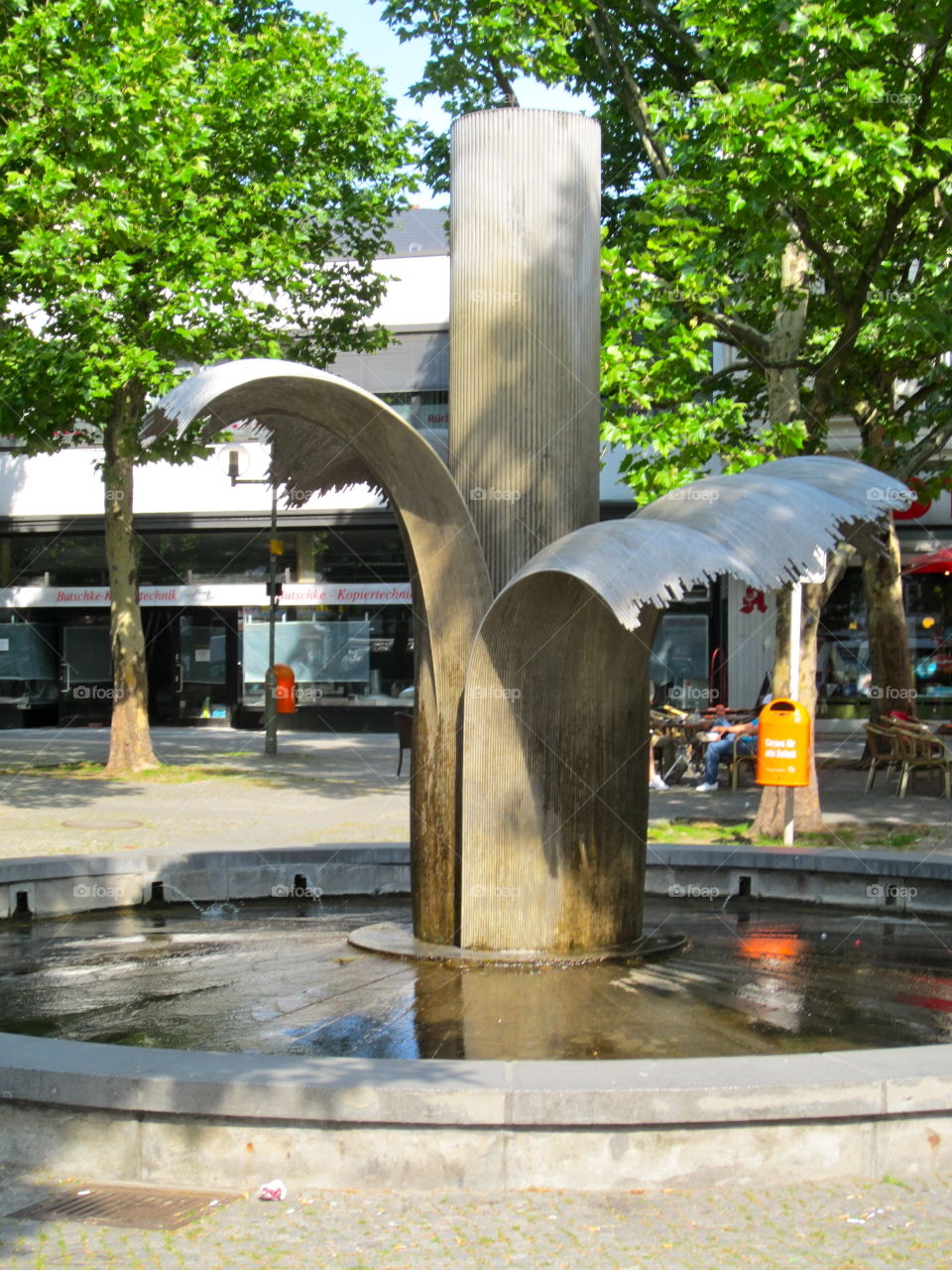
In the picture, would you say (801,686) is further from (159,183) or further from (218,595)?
(218,595)

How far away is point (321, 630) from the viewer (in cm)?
2973

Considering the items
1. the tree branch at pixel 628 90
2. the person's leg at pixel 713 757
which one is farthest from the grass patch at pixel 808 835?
the tree branch at pixel 628 90

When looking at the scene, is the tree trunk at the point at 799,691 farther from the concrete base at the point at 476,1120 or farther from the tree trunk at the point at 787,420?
the concrete base at the point at 476,1120

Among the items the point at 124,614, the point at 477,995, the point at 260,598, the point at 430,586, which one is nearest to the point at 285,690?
the point at 260,598

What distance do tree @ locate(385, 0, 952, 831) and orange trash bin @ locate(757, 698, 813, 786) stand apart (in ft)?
3.21

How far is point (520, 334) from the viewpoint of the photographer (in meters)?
7.18

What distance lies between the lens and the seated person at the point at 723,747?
18.2 m

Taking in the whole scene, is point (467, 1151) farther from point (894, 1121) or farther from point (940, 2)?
point (940, 2)

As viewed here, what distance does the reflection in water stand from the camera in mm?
5691

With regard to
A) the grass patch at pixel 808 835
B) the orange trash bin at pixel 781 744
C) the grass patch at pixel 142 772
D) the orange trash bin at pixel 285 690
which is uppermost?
the orange trash bin at pixel 285 690

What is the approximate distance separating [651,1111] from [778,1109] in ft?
1.23

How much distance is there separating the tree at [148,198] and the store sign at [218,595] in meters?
9.64

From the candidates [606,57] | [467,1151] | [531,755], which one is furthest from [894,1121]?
[606,57]

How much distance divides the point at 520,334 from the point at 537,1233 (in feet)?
13.9
